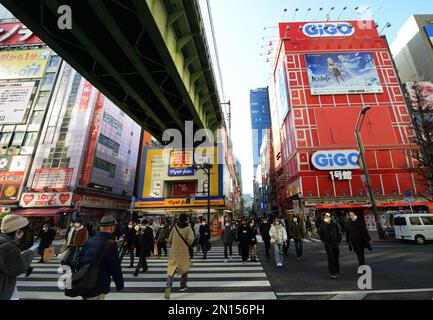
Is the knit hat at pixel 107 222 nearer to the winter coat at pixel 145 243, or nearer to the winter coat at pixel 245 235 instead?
the winter coat at pixel 145 243

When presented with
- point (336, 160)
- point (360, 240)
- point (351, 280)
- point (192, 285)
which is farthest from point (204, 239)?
point (336, 160)

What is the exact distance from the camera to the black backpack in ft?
8.41

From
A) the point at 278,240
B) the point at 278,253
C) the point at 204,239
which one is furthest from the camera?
the point at 204,239

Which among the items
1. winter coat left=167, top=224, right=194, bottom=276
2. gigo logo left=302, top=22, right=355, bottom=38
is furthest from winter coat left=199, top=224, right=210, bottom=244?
gigo logo left=302, top=22, right=355, bottom=38

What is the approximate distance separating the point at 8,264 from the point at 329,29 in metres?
43.6

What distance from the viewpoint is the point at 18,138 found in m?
29.1

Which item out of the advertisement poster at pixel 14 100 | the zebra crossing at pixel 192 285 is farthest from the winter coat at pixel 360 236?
the advertisement poster at pixel 14 100

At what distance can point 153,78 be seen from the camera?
11.8 m

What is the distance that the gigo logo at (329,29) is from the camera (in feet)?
109

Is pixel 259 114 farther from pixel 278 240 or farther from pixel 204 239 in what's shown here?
pixel 278 240

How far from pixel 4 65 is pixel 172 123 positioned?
34.5 meters

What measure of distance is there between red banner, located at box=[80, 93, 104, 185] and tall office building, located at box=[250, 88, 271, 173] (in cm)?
8528

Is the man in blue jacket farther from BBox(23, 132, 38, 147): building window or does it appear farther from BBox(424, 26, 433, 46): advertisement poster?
BBox(424, 26, 433, 46): advertisement poster
